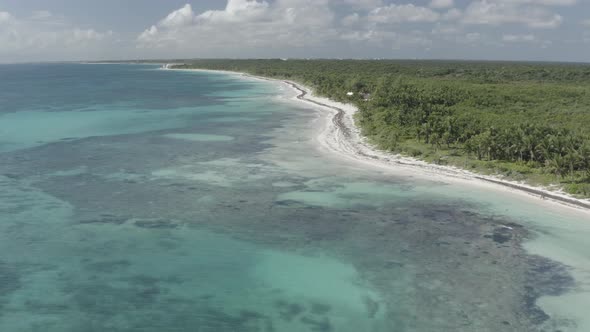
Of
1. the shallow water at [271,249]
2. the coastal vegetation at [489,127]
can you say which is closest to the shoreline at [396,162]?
the coastal vegetation at [489,127]

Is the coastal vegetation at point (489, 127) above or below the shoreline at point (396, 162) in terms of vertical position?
above

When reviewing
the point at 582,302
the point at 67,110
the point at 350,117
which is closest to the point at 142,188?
the point at 582,302

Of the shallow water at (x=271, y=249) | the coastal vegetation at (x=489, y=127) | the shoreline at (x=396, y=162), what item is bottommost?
the shallow water at (x=271, y=249)

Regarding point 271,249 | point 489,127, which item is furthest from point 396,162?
point 271,249

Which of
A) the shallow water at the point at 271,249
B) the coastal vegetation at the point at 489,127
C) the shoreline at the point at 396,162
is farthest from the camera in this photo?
the coastal vegetation at the point at 489,127

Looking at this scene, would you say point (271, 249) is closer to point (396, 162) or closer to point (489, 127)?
point (396, 162)

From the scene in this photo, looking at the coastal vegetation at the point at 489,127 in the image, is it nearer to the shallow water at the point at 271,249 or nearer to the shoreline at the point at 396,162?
the shoreline at the point at 396,162

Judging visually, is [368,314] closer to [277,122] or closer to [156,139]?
[156,139]

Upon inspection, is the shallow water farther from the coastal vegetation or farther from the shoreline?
the coastal vegetation

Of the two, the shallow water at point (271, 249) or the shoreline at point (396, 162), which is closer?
the shallow water at point (271, 249)
